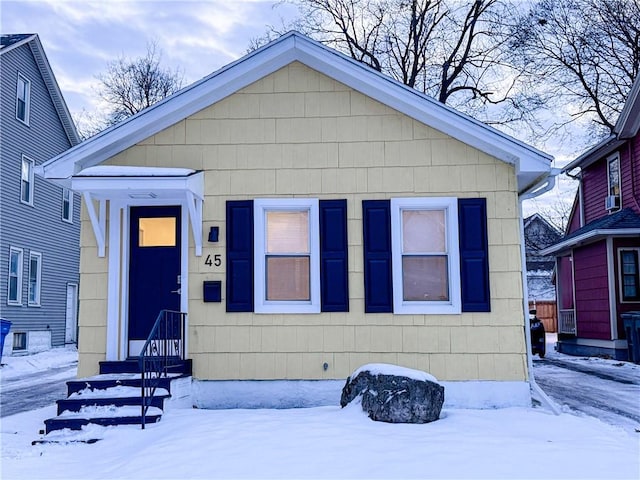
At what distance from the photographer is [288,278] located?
7469 millimetres

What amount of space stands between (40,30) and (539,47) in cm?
1785

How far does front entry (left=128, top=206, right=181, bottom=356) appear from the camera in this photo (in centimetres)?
756

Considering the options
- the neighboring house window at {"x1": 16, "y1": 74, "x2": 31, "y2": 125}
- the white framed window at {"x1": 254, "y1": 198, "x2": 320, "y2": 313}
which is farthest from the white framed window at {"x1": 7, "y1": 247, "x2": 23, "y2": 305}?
the white framed window at {"x1": 254, "y1": 198, "x2": 320, "y2": 313}

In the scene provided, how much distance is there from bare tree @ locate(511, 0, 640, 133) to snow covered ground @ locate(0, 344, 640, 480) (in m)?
19.4

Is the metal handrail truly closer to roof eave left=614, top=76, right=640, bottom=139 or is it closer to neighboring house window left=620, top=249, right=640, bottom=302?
neighboring house window left=620, top=249, right=640, bottom=302

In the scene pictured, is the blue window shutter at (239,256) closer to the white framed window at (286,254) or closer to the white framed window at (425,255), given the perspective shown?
the white framed window at (286,254)

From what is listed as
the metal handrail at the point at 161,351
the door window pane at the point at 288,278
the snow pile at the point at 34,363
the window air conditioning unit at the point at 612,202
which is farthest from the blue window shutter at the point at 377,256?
the window air conditioning unit at the point at 612,202

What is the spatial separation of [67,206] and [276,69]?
15.6 m

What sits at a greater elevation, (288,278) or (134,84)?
(134,84)

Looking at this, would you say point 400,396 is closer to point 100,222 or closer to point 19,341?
point 100,222

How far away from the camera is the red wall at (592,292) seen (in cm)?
1480

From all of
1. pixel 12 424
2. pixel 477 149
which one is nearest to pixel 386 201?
pixel 477 149

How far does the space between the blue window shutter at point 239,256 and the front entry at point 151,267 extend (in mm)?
695

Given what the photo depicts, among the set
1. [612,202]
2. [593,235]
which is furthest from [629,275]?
[612,202]
